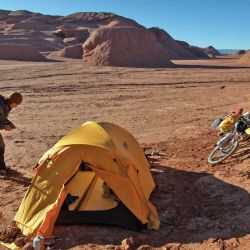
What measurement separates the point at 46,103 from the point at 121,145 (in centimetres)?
1029

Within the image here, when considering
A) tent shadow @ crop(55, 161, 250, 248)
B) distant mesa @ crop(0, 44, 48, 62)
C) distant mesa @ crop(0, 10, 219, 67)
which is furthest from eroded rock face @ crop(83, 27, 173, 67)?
tent shadow @ crop(55, 161, 250, 248)

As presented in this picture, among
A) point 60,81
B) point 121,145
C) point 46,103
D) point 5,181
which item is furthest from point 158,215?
point 60,81

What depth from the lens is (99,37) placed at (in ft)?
105

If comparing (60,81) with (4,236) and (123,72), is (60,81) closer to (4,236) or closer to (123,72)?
(123,72)

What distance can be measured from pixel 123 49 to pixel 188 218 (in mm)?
25658

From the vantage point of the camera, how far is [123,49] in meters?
31.3

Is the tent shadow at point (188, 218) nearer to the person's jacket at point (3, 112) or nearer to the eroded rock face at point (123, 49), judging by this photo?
the person's jacket at point (3, 112)

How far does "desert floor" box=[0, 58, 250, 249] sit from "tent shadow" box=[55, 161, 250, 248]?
1 centimetres

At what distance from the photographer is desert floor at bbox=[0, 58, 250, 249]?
6102mm

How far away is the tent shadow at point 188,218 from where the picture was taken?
19.5ft

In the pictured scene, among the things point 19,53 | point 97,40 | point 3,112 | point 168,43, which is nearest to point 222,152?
point 3,112

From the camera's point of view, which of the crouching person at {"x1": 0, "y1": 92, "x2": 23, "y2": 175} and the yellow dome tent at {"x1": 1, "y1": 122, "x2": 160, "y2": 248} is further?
the crouching person at {"x1": 0, "y1": 92, "x2": 23, "y2": 175}

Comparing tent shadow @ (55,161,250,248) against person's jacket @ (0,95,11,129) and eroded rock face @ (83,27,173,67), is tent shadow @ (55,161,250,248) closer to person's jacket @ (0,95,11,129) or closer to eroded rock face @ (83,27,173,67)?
person's jacket @ (0,95,11,129)

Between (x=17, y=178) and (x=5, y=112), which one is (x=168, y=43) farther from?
(x=17, y=178)
